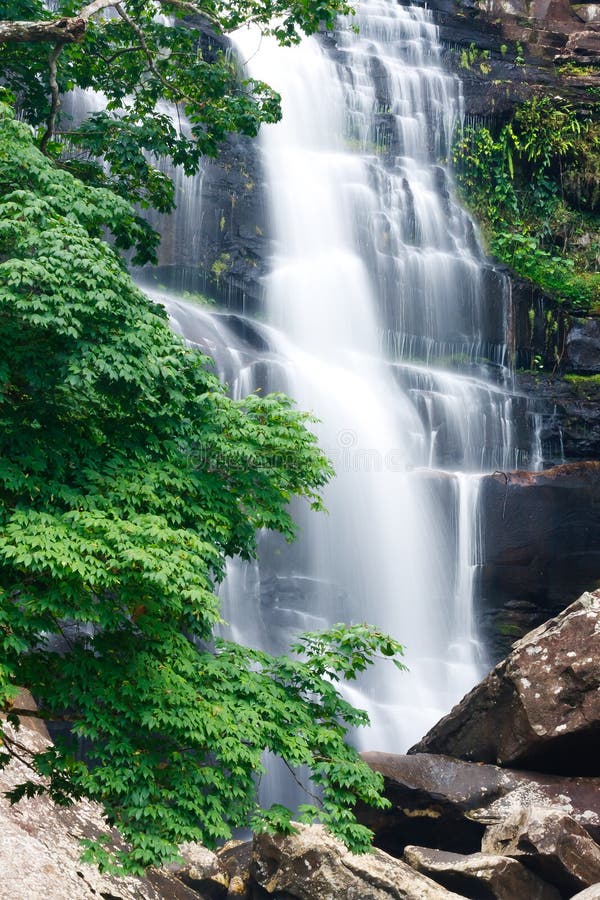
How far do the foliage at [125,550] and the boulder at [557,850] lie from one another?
2.57m

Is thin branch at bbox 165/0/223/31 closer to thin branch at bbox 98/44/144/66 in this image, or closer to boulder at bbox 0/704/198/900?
thin branch at bbox 98/44/144/66

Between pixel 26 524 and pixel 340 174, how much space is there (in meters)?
18.2

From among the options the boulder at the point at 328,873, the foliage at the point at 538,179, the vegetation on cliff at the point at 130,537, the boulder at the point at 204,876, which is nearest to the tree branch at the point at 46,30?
the vegetation on cliff at the point at 130,537

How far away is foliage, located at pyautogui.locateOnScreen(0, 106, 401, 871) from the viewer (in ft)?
17.9

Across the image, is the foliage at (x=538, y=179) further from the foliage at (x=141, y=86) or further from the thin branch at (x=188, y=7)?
the thin branch at (x=188, y=7)

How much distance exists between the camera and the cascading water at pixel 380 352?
15625mm

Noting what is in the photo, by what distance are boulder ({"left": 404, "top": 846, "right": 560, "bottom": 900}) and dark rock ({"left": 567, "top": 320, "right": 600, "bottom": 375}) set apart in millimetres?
13056

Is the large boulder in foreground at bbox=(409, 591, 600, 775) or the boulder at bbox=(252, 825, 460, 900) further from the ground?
the large boulder in foreground at bbox=(409, 591, 600, 775)

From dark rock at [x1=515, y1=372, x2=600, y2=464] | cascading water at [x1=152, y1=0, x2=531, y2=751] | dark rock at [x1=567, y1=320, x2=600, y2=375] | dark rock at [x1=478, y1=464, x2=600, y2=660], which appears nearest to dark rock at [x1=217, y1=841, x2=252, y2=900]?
cascading water at [x1=152, y1=0, x2=531, y2=751]

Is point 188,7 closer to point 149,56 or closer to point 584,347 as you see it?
point 149,56

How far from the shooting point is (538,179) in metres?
23.0

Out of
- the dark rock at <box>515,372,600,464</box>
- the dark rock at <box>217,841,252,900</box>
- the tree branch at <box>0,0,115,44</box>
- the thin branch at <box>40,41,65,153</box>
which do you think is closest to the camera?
the tree branch at <box>0,0,115,44</box>

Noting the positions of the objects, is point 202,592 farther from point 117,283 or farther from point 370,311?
point 370,311

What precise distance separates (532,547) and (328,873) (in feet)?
31.7
